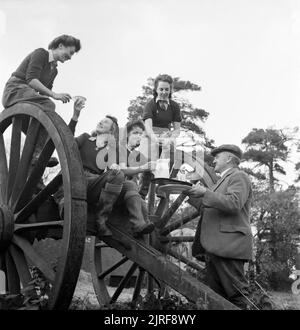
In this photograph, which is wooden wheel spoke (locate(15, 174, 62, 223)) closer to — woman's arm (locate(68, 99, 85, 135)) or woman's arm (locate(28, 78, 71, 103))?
woman's arm (locate(68, 99, 85, 135))

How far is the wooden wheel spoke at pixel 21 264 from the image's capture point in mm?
3979

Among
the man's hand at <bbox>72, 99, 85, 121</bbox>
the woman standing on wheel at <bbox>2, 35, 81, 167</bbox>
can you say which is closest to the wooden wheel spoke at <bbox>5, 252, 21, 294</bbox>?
the woman standing on wheel at <bbox>2, 35, 81, 167</bbox>

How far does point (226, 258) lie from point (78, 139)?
1.64 meters

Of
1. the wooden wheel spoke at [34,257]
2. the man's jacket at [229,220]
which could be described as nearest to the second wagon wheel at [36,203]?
the wooden wheel spoke at [34,257]

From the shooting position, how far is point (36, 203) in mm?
4004

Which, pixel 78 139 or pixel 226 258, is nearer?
pixel 226 258

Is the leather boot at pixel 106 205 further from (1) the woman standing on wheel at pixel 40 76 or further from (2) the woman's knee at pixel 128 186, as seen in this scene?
(1) the woman standing on wheel at pixel 40 76

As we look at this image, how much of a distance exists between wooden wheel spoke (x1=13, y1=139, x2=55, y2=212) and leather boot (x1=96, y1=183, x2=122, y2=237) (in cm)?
54

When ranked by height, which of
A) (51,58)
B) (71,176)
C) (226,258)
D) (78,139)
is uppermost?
(51,58)

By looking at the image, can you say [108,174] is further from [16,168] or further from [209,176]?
[209,176]

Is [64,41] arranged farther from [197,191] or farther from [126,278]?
[126,278]
